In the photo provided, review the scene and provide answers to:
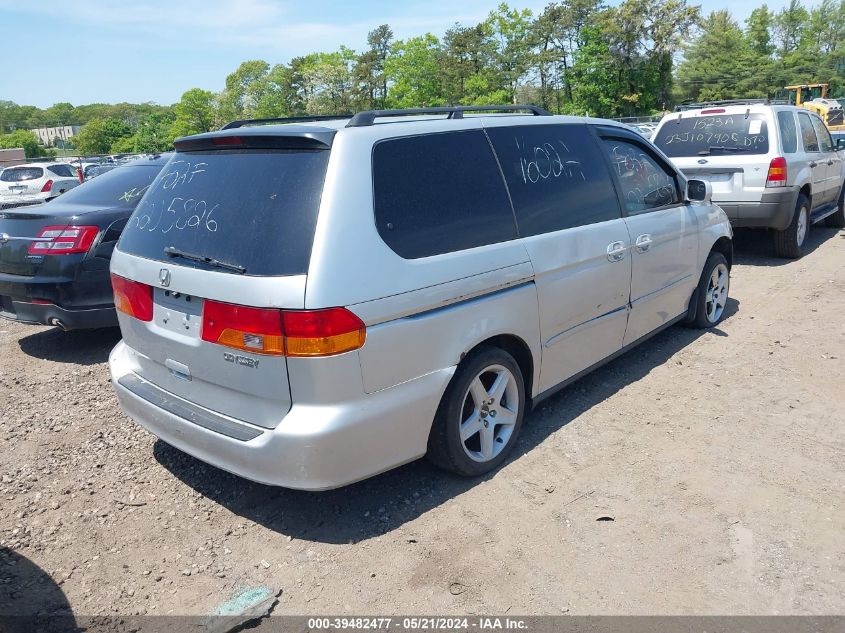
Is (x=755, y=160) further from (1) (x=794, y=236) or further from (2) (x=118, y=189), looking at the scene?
(2) (x=118, y=189)

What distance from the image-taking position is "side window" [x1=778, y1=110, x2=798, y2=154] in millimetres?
8109

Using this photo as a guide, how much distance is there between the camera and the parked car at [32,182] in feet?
72.1

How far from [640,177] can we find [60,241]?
458 cm

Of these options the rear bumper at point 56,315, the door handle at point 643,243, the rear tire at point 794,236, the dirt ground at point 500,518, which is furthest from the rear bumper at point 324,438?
the rear tire at point 794,236

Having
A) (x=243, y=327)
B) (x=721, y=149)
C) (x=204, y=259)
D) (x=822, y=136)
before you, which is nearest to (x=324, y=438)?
(x=243, y=327)

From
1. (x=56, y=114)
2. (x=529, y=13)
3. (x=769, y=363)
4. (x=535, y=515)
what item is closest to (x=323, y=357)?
(x=535, y=515)

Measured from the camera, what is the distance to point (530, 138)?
12.7ft

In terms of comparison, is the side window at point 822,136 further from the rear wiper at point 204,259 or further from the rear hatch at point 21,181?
the rear hatch at point 21,181

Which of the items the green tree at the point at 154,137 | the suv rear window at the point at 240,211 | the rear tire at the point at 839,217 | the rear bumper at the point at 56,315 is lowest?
the rear tire at the point at 839,217

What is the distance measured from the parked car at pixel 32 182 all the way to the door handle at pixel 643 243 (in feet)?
72.6

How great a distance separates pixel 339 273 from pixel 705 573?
6.54 feet

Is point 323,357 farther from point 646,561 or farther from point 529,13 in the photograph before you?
point 529,13

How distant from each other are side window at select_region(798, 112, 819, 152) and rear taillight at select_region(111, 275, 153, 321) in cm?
867

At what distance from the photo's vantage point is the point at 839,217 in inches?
420
